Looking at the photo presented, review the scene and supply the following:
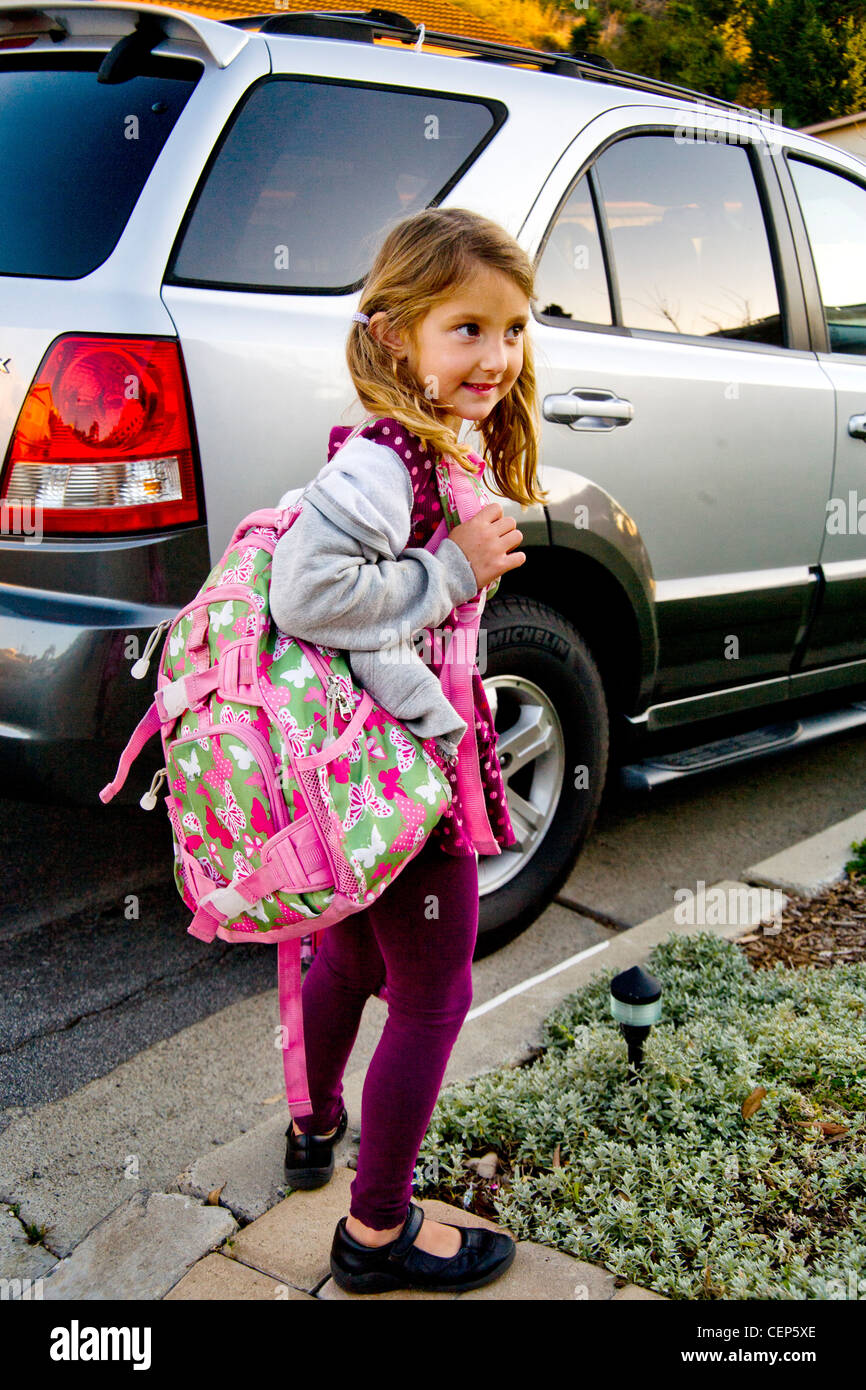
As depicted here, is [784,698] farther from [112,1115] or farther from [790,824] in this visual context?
[112,1115]

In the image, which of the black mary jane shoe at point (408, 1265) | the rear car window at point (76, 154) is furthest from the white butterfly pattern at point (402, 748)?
the rear car window at point (76, 154)

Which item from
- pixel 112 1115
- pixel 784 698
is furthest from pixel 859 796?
pixel 112 1115

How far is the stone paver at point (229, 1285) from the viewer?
1.85 meters

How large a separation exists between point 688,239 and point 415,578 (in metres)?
2.16

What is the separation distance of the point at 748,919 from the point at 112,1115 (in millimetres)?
1666

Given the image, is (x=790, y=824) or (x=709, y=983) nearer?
(x=709, y=983)

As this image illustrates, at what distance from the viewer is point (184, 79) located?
2.43 meters

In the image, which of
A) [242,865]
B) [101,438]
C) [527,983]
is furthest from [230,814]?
[527,983]

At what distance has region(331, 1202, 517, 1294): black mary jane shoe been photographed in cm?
186

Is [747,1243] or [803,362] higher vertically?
[803,362]

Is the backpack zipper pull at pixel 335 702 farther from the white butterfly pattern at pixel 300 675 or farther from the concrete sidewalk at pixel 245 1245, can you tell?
the concrete sidewalk at pixel 245 1245

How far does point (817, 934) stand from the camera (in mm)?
3033

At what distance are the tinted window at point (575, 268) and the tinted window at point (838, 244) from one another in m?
1.07

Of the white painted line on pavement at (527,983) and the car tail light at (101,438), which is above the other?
the car tail light at (101,438)
